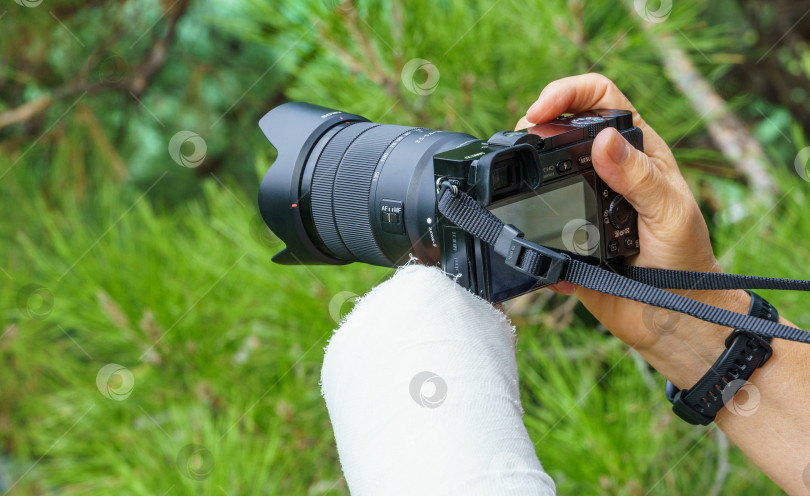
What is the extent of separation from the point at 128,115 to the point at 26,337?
50cm

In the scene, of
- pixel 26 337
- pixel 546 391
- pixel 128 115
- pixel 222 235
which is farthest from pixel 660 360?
pixel 128 115

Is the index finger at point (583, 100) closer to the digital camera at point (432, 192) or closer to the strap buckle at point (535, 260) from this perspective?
the digital camera at point (432, 192)

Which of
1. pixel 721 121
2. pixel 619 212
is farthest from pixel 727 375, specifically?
pixel 721 121

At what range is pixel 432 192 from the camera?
0.47 metres

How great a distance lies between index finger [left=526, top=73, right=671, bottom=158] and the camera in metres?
0.57

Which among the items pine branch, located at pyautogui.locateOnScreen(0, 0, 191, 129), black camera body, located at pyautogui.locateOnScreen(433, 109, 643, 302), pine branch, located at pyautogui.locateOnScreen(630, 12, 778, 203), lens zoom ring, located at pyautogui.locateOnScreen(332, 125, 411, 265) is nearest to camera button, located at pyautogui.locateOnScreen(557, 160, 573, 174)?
black camera body, located at pyautogui.locateOnScreen(433, 109, 643, 302)

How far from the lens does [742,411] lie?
21.2 inches

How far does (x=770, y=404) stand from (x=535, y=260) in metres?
0.24

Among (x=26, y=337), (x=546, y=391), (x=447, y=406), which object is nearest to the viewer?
(x=447, y=406)

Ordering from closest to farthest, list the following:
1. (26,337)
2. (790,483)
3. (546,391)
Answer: (790,483) → (546,391) → (26,337)

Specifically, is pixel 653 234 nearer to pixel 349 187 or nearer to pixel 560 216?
pixel 560 216

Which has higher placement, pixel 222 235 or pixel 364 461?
pixel 364 461

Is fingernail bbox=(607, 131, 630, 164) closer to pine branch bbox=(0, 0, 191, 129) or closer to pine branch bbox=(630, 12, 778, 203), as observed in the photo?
pine branch bbox=(630, 12, 778, 203)

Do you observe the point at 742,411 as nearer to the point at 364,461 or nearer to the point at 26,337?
the point at 364,461
